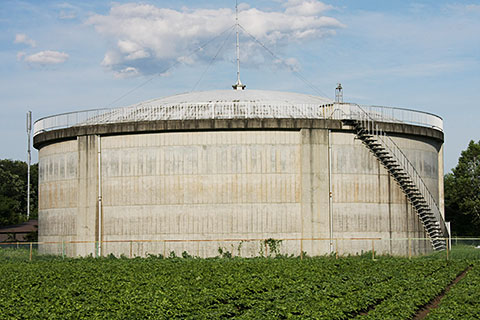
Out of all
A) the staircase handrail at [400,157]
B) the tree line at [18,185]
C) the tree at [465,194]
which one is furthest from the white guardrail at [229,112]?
the tree line at [18,185]

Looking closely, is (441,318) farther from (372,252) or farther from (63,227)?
(63,227)

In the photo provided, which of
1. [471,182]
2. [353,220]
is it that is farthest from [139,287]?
[471,182]

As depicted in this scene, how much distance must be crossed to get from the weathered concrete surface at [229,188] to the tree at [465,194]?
123ft

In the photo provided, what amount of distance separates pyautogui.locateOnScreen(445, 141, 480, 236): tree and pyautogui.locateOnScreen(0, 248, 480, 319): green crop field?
4088 centimetres

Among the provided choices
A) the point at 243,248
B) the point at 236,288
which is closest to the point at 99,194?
the point at 243,248

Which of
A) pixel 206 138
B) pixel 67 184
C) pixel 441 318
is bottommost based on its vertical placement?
pixel 441 318

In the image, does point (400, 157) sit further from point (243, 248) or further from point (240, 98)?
point (243, 248)

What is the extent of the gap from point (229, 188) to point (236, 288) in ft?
47.3

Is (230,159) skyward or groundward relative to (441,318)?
skyward

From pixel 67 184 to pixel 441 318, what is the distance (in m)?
29.3

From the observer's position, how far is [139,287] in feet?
86.7

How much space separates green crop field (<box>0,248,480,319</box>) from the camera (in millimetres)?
21172

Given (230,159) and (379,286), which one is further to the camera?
(230,159)

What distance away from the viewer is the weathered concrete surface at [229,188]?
39719mm
